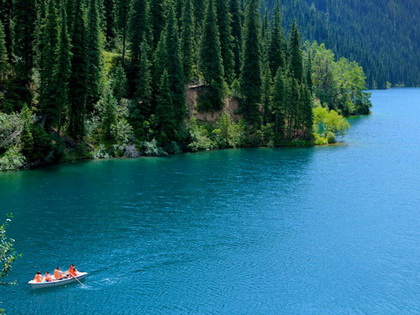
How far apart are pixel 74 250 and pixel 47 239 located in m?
3.64

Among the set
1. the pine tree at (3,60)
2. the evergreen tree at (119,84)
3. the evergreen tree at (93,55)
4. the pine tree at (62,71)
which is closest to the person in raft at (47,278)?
the pine tree at (62,71)

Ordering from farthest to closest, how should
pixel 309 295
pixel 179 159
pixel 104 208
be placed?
pixel 179 159, pixel 104 208, pixel 309 295

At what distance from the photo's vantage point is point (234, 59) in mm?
103438

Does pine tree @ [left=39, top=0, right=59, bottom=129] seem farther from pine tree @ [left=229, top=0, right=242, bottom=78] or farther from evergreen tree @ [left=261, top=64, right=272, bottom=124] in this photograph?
pine tree @ [left=229, top=0, right=242, bottom=78]

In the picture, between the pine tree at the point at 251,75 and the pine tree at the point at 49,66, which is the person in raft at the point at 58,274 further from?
the pine tree at the point at 251,75

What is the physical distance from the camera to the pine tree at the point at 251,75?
89.1 metres

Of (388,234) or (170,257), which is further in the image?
(388,234)

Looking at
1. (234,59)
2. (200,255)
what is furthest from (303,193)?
(234,59)

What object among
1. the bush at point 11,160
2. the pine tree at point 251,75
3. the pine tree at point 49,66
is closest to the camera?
the bush at point 11,160

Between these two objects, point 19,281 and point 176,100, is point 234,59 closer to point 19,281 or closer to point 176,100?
point 176,100

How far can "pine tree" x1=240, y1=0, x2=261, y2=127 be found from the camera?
292 feet

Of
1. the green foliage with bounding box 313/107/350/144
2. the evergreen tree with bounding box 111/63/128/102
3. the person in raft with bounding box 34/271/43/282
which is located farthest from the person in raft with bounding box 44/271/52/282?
the green foliage with bounding box 313/107/350/144

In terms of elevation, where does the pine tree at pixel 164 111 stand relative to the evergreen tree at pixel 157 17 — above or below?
below

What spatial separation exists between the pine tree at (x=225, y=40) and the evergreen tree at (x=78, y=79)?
32.4m
